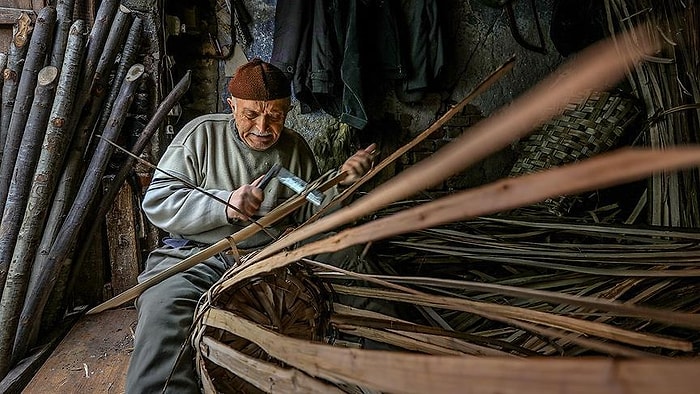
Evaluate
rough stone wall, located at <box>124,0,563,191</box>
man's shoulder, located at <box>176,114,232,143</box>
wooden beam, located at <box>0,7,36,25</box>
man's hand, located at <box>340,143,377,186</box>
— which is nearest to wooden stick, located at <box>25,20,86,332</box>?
wooden beam, located at <box>0,7,36,25</box>

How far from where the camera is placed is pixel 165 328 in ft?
4.32

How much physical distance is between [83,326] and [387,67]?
1.80m

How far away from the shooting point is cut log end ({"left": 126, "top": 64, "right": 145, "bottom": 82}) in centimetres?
238

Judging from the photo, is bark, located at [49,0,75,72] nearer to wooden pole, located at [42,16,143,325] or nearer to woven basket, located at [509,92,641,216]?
wooden pole, located at [42,16,143,325]

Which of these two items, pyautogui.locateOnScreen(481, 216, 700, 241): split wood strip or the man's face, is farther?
the man's face

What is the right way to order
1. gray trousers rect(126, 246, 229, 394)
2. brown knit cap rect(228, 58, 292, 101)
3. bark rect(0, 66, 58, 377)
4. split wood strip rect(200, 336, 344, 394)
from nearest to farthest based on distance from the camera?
split wood strip rect(200, 336, 344, 394), gray trousers rect(126, 246, 229, 394), brown knit cap rect(228, 58, 292, 101), bark rect(0, 66, 58, 377)

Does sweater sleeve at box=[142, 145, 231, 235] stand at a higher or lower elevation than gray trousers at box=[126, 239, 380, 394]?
higher

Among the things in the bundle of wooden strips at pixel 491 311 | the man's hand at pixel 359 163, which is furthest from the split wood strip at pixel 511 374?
the man's hand at pixel 359 163

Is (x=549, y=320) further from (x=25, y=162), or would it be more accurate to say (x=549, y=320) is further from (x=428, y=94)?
(x=428, y=94)

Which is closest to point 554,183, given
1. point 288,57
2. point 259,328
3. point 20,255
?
point 259,328

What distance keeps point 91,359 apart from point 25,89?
1.02 meters

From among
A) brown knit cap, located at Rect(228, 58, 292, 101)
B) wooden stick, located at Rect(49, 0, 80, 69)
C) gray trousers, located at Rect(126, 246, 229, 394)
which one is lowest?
gray trousers, located at Rect(126, 246, 229, 394)

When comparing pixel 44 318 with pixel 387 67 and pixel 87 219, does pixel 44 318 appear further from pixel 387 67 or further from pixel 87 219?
pixel 387 67

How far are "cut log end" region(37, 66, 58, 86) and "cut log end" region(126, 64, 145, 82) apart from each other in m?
0.28
